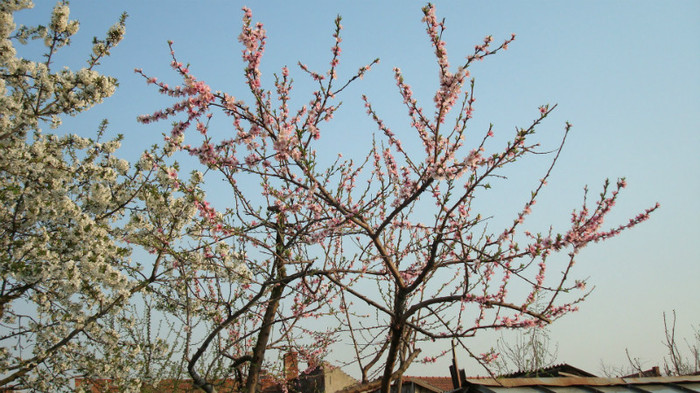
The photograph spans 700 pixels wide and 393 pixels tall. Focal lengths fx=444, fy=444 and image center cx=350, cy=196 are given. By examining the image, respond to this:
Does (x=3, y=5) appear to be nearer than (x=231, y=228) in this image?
No

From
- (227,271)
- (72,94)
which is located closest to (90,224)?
(72,94)

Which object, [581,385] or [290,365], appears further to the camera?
[290,365]

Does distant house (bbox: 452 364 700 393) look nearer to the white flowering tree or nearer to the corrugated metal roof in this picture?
the corrugated metal roof

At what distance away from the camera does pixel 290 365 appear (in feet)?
22.9

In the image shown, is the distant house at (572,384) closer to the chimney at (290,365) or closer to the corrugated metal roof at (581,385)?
the corrugated metal roof at (581,385)

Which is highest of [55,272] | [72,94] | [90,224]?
[72,94]

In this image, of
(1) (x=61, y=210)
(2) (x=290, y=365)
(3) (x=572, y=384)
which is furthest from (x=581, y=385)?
(1) (x=61, y=210)

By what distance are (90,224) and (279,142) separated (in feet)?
16.1

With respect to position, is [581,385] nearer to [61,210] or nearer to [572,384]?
[572,384]

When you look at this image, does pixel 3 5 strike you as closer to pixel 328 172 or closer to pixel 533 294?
pixel 328 172

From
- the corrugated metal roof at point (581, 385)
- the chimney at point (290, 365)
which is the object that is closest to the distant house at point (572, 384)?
the corrugated metal roof at point (581, 385)

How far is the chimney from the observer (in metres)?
6.67

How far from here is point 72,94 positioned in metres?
6.57

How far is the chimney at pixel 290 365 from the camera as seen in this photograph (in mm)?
6672
